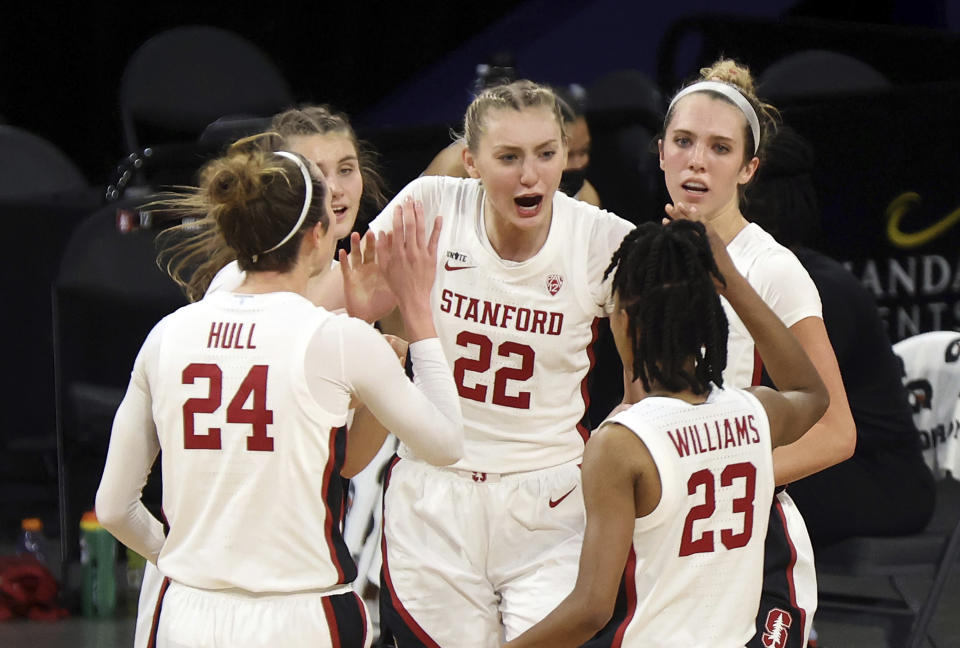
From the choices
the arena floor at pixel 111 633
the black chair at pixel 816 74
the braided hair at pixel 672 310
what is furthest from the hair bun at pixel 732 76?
the black chair at pixel 816 74

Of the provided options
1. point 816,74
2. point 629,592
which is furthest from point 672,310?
point 816,74

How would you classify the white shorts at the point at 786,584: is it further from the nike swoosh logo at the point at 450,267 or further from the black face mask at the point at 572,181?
the black face mask at the point at 572,181

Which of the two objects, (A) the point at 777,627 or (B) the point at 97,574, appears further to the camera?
(B) the point at 97,574

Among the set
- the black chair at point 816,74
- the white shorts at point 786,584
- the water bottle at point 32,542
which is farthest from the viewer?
the black chair at point 816,74

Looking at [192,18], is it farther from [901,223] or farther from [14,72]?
[901,223]

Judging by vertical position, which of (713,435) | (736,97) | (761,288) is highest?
(736,97)

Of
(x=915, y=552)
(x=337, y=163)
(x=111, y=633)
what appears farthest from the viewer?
(x=111, y=633)

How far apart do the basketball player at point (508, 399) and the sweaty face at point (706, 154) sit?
17 centimetres

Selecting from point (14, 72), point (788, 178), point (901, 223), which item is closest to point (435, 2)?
point (14, 72)

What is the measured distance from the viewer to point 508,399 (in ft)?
11.6

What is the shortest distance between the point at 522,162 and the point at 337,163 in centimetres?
62

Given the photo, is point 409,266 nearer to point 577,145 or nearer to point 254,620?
point 254,620

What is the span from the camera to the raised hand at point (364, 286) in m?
3.20

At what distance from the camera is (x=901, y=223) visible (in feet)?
21.2
